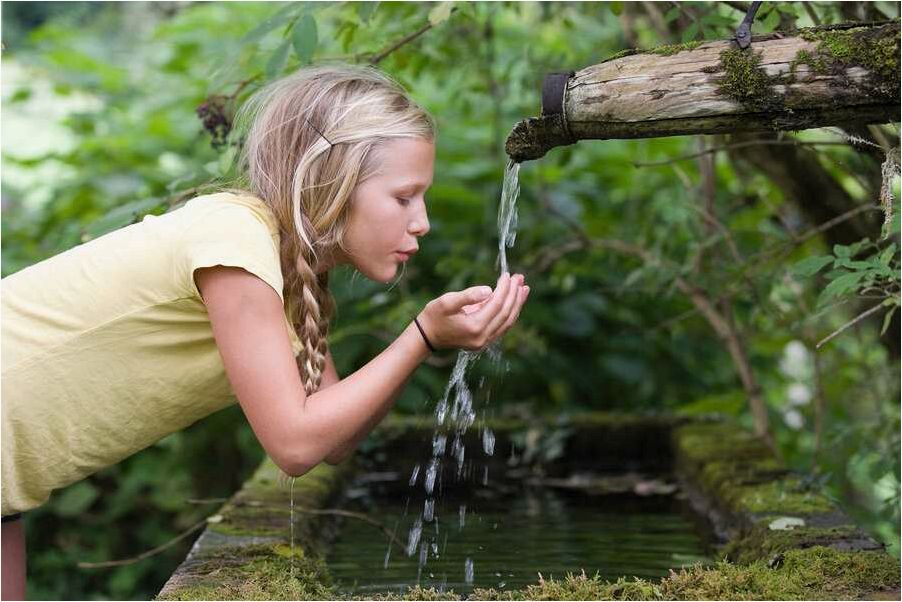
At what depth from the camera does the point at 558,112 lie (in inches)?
83.9

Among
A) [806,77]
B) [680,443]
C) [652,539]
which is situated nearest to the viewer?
[806,77]

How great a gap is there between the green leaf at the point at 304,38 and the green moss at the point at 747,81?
114 cm

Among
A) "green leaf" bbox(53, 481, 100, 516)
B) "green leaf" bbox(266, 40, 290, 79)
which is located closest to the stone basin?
"green leaf" bbox(266, 40, 290, 79)

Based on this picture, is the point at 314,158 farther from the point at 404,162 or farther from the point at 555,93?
the point at 555,93

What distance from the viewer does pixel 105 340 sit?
2238 mm

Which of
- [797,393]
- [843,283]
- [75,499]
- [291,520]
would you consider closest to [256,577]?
[291,520]

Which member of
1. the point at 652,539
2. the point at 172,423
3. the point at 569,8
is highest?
the point at 569,8

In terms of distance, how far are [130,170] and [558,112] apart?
4616 millimetres

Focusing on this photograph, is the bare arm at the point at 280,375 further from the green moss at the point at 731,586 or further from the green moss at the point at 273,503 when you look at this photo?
the green moss at the point at 273,503

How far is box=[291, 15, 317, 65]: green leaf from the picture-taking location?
2781mm

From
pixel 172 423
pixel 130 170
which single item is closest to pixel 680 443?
pixel 172 423

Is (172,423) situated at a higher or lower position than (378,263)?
lower

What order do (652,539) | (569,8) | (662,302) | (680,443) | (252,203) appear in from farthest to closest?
(662,302), (569,8), (680,443), (652,539), (252,203)

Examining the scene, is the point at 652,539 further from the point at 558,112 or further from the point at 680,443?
the point at 558,112
